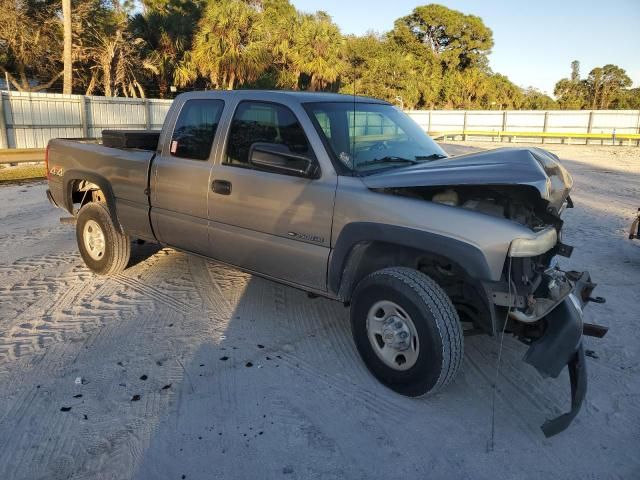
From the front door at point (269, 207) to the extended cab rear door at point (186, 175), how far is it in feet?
0.56

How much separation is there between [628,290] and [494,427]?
3065mm

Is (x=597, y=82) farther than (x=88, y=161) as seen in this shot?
Yes

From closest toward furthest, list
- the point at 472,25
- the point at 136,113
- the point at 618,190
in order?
the point at 618,190, the point at 136,113, the point at 472,25

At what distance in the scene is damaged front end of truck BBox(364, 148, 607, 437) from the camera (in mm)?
2924

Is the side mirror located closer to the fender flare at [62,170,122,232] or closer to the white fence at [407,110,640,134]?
the fender flare at [62,170,122,232]

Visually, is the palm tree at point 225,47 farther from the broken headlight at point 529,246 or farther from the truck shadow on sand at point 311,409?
the broken headlight at point 529,246

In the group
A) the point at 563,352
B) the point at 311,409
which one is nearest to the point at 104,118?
the point at 311,409

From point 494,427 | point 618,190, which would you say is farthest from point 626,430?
point 618,190

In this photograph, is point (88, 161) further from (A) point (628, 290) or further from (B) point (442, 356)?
(A) point (628, 290)

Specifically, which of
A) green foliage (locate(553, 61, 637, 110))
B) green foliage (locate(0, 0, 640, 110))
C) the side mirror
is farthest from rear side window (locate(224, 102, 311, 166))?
green foliage (locate(553, 61, 637, 110))

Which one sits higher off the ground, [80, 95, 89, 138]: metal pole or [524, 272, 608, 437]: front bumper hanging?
[80, 95, 89, 138]: metal pole

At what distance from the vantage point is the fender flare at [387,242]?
118 inches

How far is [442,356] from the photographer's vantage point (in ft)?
10.1

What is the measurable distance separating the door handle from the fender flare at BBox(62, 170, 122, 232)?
156 centimetres
